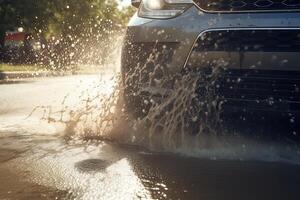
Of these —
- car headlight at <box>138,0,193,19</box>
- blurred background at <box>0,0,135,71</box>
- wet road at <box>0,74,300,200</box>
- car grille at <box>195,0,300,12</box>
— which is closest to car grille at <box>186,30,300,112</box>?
car grille at <box>195,0,300,12</box>

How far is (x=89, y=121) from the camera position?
4.82 meters

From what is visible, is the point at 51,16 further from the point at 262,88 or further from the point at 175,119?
the point at 262,88

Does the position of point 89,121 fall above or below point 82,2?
below

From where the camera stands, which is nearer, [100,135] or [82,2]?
[100,135]

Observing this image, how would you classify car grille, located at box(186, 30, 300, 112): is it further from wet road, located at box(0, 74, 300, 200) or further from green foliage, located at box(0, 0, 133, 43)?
green foliage, located at box(0, 0, 133, 43)

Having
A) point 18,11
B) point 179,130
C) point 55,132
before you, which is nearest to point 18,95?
point 55,132

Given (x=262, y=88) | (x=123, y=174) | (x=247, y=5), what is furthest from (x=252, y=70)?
(x=123, y=174)

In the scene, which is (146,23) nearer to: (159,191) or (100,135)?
(100,135)

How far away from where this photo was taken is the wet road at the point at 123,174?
2875 mm

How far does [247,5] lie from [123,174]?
1.50m

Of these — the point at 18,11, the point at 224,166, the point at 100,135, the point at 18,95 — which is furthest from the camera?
the point at 18,11

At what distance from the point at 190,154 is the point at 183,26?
92cm

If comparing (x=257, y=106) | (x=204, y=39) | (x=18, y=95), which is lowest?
(x=18, y=95)

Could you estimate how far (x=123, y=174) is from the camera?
327cm
